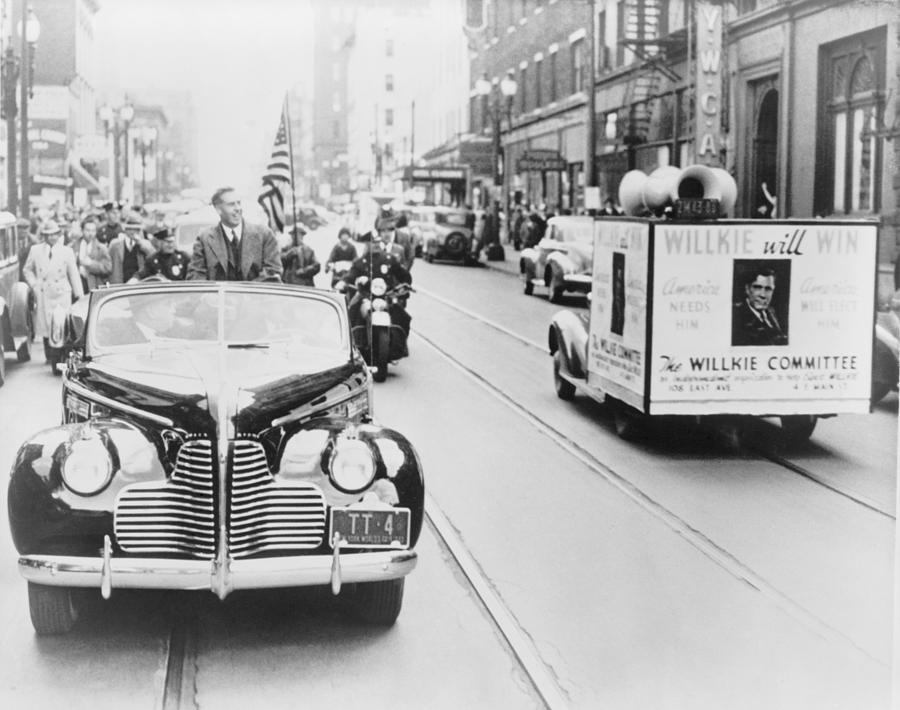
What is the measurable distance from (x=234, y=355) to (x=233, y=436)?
1.00 meters

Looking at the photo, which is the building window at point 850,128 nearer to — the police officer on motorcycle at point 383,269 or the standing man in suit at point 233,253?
the police officer on motorcycle at point 383,269

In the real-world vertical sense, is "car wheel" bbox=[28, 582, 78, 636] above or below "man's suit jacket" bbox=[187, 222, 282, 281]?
below

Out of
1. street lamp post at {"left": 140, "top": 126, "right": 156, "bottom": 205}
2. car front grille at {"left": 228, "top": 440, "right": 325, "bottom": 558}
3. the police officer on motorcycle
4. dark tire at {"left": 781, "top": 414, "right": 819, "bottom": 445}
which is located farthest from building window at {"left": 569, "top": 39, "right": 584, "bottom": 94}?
car front grille at {"left": 228, "top": 440, "right": 325, "bottom": 558}

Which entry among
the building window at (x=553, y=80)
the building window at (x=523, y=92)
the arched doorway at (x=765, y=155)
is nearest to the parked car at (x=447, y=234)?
the building window at (x=523, y=92)

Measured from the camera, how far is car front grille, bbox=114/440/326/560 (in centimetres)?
526

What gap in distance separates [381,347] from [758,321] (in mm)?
5144

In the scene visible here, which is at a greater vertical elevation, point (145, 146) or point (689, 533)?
point (145, 146)

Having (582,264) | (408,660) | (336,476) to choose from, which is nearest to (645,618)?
(408,660)

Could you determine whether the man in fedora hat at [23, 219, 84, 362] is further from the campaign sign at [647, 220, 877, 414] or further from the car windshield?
the campaign sign at [647, 220, 877, 414]

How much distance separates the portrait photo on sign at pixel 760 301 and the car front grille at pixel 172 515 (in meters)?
5.42

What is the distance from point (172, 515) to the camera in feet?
17.3

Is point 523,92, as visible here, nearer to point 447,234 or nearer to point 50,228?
point 447,234

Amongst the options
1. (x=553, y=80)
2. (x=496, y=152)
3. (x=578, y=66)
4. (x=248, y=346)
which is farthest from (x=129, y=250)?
(x=496, y=152)

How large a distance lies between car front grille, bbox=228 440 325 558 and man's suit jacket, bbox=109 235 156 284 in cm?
389
